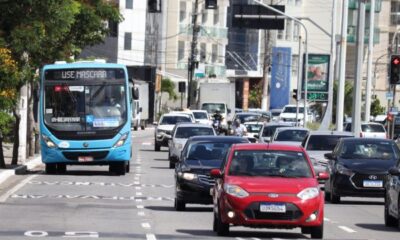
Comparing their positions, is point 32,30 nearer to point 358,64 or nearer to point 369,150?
point 369,150

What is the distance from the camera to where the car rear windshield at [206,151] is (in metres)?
28.0

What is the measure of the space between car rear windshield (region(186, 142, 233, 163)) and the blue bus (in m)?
11.9

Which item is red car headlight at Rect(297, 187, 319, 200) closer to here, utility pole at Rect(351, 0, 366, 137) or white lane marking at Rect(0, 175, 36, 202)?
white lane marking at Rect(0, 175, 36, 202)

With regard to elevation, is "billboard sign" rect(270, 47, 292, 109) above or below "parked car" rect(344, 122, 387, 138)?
above

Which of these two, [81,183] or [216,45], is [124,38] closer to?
[216,45]

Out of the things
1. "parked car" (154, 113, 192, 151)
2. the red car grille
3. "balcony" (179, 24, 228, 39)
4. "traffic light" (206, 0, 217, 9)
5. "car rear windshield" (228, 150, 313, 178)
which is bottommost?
"parked car" (154, 113, 192, 151)

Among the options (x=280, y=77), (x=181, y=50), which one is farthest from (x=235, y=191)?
(x=181, y=50)

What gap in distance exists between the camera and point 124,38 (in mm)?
109250

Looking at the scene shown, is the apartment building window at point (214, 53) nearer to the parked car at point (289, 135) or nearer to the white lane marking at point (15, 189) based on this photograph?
the parked car at point (289, 135)

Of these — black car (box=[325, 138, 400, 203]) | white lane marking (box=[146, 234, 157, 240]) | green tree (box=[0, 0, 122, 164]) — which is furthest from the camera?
green tree (box=[0, 0, 122, 164])

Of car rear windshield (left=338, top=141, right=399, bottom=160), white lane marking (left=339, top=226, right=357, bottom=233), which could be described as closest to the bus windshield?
car rear windshield (left=338, top=141, right=399, bottom=160)

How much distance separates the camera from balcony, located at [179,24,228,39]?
12600 cm

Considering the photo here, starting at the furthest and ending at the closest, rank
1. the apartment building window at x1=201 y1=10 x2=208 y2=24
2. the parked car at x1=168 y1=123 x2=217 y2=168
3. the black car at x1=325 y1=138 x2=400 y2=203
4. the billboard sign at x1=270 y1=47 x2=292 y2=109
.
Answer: the apartment building window at x1=201 y1=10 x2=208 y2=24, the billboard sign at x1=270 y1=47 x2=292 y2=109, the parked car at x1=168 y1=123 x2=217 y2=168, the black car at x1=325 y1=138 x2=400 y2=203

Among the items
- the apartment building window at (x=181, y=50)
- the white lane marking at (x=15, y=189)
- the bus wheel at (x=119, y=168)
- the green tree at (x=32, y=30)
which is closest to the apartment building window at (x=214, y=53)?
the apartment building window at (x=181, y=50)
